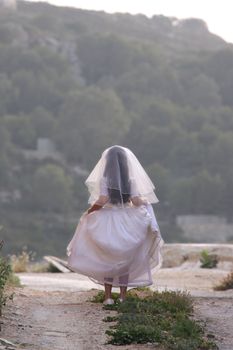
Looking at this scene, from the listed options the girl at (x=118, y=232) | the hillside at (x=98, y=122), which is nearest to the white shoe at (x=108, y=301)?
the girl at (x=118, y=232)

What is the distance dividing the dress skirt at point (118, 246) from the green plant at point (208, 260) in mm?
9742

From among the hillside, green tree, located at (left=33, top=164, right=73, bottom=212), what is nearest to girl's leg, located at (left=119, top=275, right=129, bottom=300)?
the hillside

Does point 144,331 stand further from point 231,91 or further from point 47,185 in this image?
point 231,91

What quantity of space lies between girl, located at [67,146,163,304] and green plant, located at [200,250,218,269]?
31.8ft

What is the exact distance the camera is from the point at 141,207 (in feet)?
29.9

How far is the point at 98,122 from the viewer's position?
7125 cm

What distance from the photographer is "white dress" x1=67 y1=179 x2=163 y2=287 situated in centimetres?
902

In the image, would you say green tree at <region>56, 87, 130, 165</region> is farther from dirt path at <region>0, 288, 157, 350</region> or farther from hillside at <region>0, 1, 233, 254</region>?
dirt path at <region>0, 288, 157, 350</region>

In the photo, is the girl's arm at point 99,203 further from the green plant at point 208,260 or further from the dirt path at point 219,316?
the green plant at point 208,260

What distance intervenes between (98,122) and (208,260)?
52.7 meters

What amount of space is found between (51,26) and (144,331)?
10195cm
